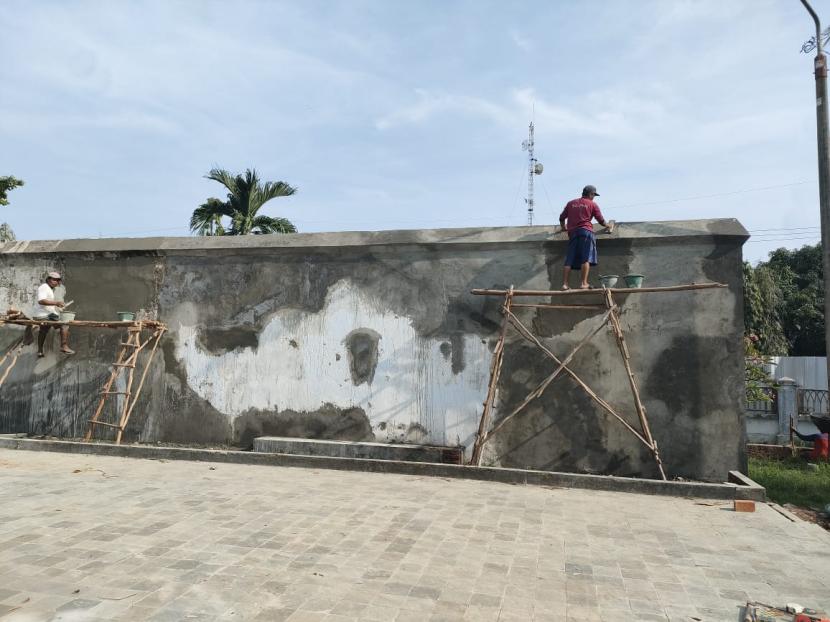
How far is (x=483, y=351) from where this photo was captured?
8016 millimetres

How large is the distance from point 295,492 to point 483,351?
123 inches

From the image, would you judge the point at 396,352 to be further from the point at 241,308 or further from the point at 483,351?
the point at 241,308

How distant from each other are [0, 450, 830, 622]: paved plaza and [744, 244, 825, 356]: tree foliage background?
1961 cm

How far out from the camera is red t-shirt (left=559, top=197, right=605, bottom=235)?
748cm

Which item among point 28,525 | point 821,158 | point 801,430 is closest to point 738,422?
point 821,158

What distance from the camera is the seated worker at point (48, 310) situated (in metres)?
9.17

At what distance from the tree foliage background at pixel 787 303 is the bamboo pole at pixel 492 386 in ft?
59.0

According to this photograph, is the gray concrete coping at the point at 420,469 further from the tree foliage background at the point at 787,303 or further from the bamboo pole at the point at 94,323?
the tree foliage background at the point at 787,303

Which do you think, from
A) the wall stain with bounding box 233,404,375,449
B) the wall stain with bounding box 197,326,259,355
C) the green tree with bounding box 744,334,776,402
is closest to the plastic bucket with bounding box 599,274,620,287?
the wall stain with bounding box 233,404,375,449

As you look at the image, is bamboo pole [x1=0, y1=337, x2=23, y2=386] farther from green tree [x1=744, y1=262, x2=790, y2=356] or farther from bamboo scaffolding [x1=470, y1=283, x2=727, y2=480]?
green tree [x1=744, y1=262, x2=790, y2=356]

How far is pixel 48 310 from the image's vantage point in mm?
9406

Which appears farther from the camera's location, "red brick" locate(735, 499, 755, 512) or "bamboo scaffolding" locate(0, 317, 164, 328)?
"bamboo scaffolding" locate(0, 317, 164, 328)

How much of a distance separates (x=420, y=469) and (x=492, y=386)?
1.33 m

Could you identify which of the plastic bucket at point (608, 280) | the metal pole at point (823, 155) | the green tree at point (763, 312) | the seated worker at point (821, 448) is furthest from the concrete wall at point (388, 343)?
the green tree at point (763, 312)
